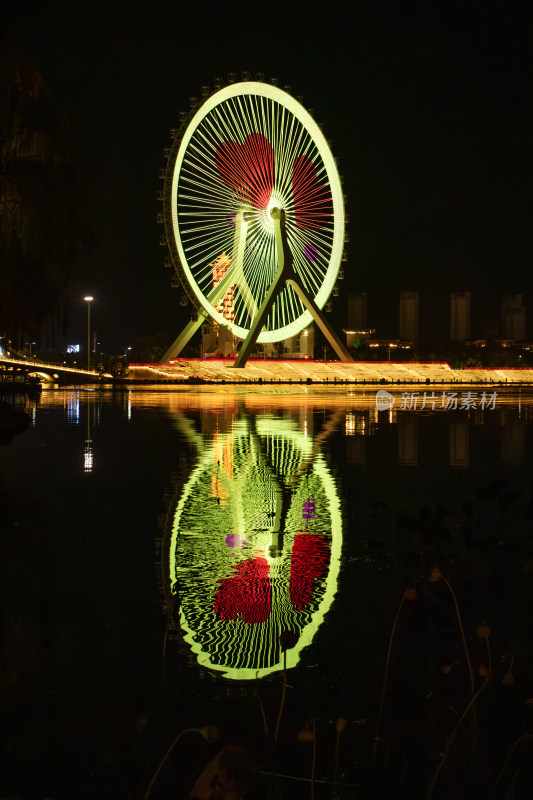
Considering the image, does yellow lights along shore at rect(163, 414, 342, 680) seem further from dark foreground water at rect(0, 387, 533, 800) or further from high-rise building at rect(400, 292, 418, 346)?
high-rise building at rect(400, 292, 418, 346)

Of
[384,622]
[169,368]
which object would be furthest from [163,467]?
[169,368]

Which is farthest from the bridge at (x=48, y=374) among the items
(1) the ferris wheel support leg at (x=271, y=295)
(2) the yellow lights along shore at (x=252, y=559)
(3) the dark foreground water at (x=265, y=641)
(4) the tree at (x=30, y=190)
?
(3) the dark foreground water at (x=265, y=641)

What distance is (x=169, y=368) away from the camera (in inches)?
2574

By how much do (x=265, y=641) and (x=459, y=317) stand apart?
142407 millimetres

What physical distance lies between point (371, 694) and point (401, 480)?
7.06 metres

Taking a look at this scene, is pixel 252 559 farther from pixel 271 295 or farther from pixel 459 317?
pixel 459 317

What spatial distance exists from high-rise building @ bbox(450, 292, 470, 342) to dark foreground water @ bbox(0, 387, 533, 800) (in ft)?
445

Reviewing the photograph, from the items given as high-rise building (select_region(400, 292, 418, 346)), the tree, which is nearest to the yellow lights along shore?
the tree

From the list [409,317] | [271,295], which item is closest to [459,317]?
[409,317]

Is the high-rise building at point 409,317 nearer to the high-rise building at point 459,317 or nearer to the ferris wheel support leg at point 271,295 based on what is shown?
the high-rise building at point 459,317

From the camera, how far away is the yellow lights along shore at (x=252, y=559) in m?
4.50

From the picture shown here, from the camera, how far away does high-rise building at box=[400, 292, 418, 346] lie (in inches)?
5561

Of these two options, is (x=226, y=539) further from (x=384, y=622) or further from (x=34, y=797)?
(x=34, y=797)

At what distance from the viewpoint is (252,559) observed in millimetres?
6500
